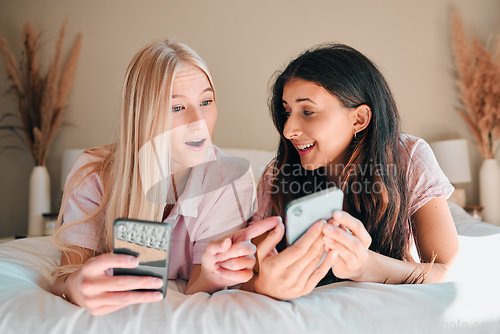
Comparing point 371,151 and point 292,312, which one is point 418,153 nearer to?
point 371,151

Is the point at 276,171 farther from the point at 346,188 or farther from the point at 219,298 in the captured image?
the point at 219,298

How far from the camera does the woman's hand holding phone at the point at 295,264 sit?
0.70 m

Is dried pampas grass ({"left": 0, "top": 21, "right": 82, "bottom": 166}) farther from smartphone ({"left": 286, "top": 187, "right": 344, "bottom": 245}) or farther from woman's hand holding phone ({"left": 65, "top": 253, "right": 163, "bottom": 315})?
smartphone ({"left": 286, "top": 187, "right": 344, "bottom": 245})

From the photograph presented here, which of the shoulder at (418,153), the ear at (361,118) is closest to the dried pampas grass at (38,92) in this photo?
the ear at (361,118)

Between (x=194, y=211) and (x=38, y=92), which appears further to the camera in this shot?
(x=38, y=92)

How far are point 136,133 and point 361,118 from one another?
614 mm

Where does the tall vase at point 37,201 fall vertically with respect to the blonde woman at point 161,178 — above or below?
below

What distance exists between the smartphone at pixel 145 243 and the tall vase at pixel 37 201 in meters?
2.11

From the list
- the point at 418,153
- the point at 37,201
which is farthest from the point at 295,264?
the point at 37,201

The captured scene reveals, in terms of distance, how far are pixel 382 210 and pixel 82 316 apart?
2.51 feet

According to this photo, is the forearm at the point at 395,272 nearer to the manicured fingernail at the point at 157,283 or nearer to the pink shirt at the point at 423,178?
the pink shirt at the point at 423,178

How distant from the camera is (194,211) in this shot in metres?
1.17

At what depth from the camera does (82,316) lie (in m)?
0.71

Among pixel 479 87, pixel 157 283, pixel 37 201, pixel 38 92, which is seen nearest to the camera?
pixel 157 283
